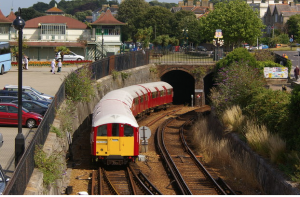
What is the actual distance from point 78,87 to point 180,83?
31400 mm

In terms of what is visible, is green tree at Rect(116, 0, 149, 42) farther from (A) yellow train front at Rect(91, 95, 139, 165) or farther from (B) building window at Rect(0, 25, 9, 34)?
(A) yellow train front at Rect(91, 95, 139, 165)

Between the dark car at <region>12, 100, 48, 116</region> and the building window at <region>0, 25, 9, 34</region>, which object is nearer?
the dark car at <region>12, 100, 48, 116</region>

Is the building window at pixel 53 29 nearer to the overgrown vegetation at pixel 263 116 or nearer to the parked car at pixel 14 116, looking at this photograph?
the overgrown vegetation at pixel 263 116

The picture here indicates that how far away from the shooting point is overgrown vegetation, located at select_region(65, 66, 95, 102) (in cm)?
2745

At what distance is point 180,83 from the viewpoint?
58188 millimetres

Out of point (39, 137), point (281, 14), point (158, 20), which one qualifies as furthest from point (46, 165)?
point (281, 14)

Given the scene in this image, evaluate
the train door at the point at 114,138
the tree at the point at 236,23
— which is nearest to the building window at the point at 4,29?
the tree at the point at 236,23

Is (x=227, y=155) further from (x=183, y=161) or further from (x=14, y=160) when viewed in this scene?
(x=14, y=160)

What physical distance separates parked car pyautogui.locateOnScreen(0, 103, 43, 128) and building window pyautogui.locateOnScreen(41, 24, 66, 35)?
1653 inches

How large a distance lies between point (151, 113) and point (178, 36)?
211 ft

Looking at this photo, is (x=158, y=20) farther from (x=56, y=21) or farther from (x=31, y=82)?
(x=31, y=82)

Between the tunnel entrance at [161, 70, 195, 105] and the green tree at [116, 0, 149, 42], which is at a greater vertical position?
the green tree at [116, 0, 149, 42]

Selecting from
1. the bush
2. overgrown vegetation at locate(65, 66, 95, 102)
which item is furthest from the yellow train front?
the bush

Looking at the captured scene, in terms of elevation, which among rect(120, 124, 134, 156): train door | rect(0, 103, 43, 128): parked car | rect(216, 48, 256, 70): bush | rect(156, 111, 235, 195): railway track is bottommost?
rect(156, 111, 235, 195): railway track
